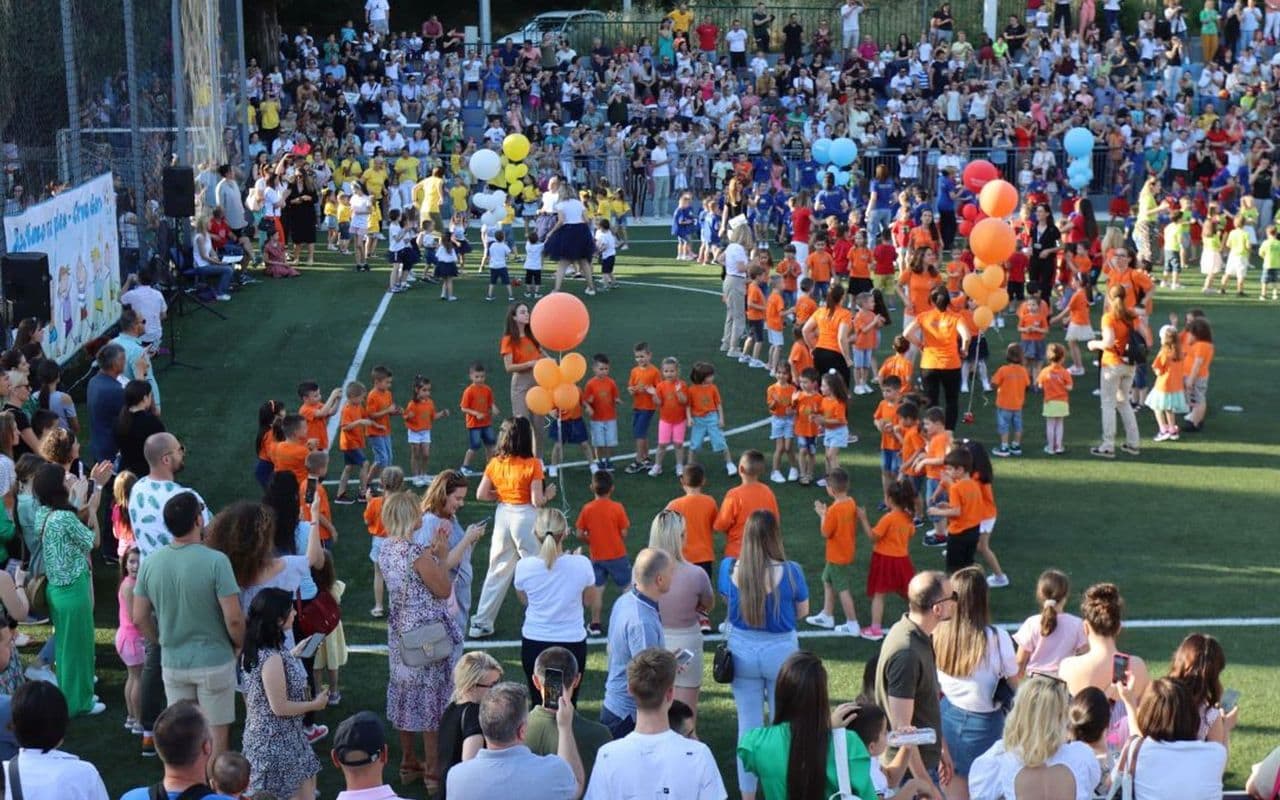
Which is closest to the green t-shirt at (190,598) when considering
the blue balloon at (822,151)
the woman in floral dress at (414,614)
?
the woman in floral dress at (414,614)

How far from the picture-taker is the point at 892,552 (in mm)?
11312

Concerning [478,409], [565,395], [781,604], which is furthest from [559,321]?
[781,604]

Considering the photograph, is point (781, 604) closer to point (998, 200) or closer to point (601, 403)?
point (601, 403)

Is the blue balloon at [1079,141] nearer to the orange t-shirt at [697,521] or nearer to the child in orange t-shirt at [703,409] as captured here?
the child in orange t-shirt at [703,409]

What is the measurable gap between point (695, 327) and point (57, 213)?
8.76 metres

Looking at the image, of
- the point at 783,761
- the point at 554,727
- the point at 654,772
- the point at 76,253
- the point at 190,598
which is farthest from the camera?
the point at 76,253

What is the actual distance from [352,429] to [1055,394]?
23.0 feet

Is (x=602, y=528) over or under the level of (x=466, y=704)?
under

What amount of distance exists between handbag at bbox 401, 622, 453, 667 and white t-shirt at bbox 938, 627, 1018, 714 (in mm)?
2753

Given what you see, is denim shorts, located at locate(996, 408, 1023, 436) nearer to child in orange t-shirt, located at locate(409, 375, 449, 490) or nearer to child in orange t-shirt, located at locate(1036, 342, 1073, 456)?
child in orange t-shirt, located at locate(1036, 342, 1073, 456)

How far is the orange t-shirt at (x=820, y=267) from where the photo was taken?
21.1 m

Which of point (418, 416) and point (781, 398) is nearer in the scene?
point (418, 416)

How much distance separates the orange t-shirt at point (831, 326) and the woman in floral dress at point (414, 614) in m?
8.37

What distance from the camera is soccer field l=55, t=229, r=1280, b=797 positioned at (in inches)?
420
